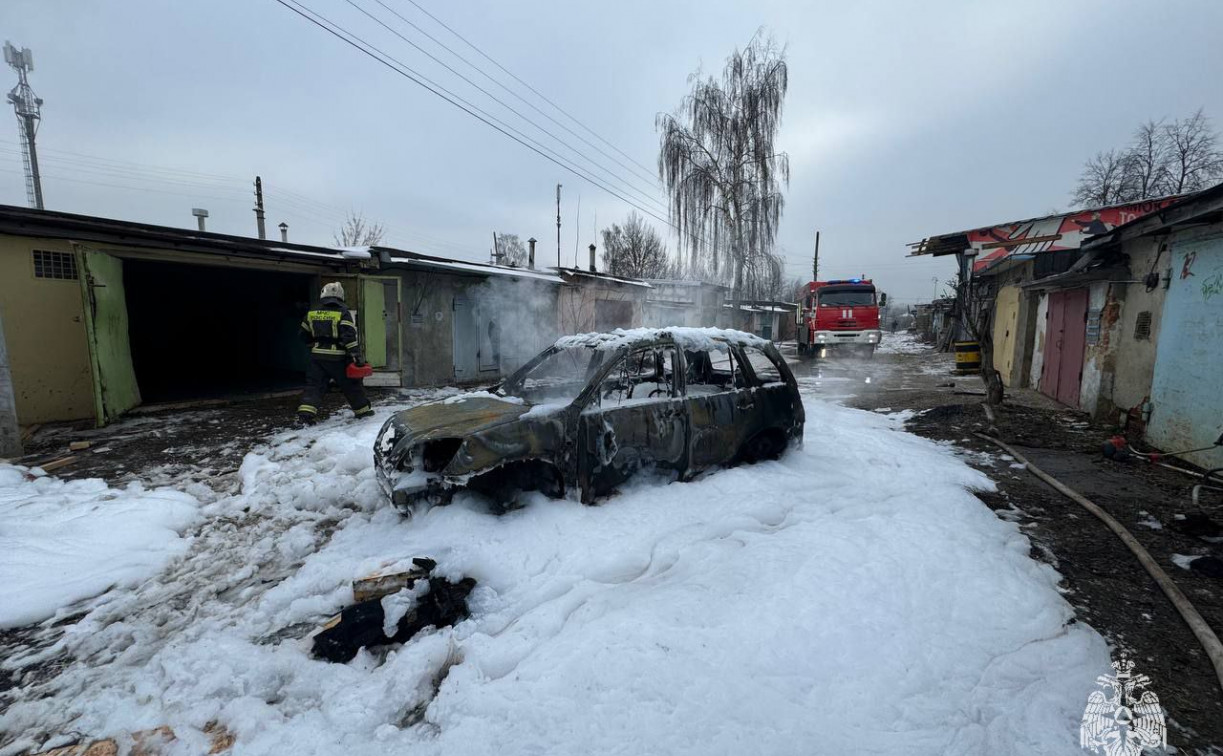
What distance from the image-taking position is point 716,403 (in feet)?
14.0

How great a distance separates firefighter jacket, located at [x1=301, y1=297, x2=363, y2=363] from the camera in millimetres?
6234

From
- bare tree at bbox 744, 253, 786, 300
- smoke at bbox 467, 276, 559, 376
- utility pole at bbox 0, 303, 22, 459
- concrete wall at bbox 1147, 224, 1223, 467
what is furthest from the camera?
bare tree at bbox 744, 253, 786, 300

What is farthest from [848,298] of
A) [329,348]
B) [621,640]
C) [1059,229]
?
[621,640]

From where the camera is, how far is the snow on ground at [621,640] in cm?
191

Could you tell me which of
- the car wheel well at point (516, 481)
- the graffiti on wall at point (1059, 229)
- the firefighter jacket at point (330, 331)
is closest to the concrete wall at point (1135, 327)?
the graffiti on wall at point (1059, 229)

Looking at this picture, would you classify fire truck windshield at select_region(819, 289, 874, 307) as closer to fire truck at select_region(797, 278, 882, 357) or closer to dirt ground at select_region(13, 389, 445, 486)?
fire truck at select_region(797, 278, 882, 357)

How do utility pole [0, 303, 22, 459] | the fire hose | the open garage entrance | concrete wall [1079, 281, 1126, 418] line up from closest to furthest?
1. the fire hose
2. utility pole [0, 303, 22, 459]
3. concrete wall [1079, 281, 1126, 418]
4. the open garage entrance

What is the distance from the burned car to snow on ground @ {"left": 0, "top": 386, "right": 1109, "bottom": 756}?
0.26 m

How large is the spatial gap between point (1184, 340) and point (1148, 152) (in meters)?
24.3

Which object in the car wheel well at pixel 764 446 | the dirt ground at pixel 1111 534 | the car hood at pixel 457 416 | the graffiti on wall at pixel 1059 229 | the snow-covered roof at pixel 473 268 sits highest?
the graffiti on wall at pixel 1059 229

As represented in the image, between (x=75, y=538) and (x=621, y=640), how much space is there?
3.93 meters

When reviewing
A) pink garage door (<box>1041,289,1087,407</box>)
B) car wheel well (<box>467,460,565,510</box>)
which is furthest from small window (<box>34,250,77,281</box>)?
pink garage door (<box>1041,289,1087,407</box>)

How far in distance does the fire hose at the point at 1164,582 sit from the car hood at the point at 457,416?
382 centimetres

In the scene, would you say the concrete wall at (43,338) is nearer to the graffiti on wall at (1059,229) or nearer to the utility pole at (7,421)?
the utility pole at (7,421)
